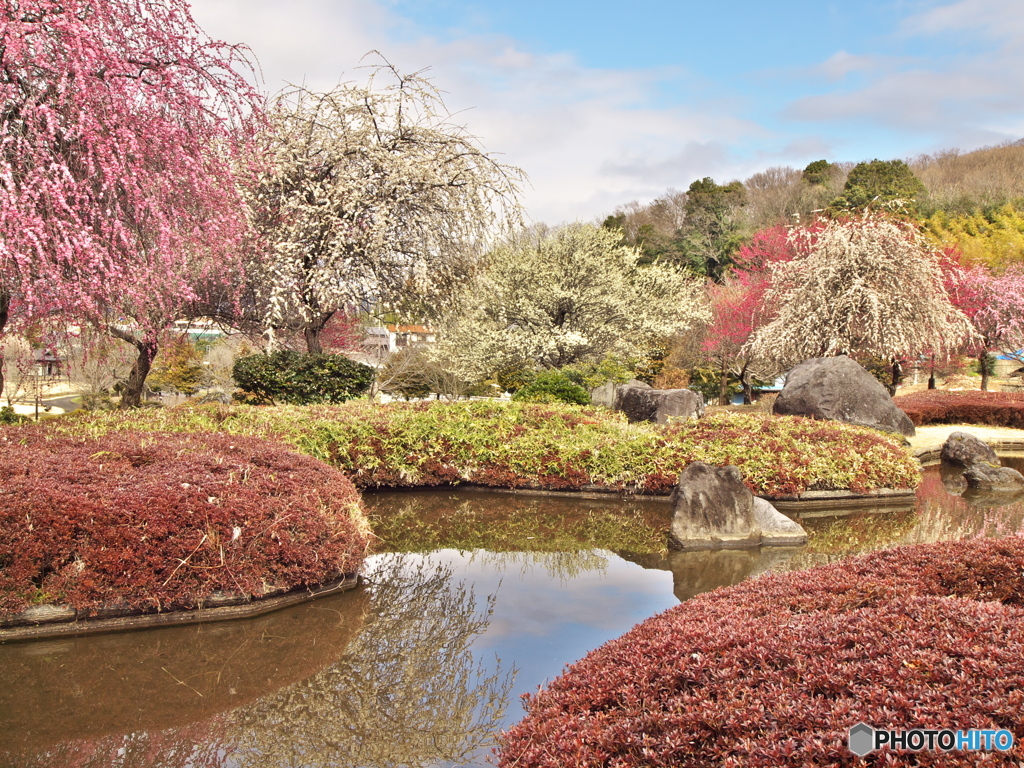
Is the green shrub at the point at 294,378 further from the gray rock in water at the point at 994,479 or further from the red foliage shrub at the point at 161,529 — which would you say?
the gray rock in water at the point at 994,479

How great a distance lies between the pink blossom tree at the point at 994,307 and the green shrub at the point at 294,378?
17354 mm

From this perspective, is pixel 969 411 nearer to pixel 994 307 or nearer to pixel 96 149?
pixel 994 307

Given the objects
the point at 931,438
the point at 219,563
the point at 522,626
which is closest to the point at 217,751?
the point at 219,563

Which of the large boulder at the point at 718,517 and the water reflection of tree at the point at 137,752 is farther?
the large boulder at the point at 718,517

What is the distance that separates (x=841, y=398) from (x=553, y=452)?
657 cm

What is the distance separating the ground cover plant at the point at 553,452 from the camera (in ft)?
30.7

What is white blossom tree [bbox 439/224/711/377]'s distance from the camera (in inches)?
845

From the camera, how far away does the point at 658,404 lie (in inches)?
581

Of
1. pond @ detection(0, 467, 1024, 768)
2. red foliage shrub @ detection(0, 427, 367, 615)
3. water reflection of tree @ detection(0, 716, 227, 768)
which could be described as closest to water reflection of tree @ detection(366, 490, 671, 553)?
pond @ detection(0, 467, 1024, 768)

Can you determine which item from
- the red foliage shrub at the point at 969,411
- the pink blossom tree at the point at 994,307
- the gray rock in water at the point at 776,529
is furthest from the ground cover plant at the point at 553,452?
the pink blossom tree at the point at 994,307

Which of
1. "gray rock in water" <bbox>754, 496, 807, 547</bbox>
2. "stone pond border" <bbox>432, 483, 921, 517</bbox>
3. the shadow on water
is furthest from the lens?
"stone pond border" <bbox>432, 483, 921, 517</bbox>

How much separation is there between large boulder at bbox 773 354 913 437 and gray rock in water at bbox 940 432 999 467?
34.7 inches

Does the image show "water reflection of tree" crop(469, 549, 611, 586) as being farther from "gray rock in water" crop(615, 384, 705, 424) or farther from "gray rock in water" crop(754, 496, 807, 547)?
"gray rock in water" crop(615, 384, 705, 424)

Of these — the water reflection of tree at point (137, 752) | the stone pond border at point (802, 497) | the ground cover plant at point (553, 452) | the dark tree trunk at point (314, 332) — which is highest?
the dark tree trunk at point (314, 332)
